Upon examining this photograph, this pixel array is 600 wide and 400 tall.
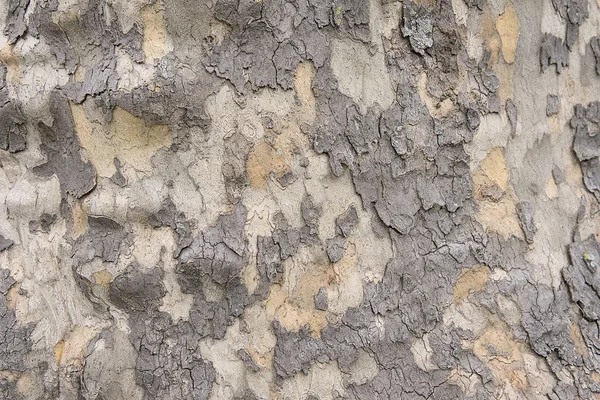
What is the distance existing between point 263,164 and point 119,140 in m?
0.34

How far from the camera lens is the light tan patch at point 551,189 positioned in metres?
1.56

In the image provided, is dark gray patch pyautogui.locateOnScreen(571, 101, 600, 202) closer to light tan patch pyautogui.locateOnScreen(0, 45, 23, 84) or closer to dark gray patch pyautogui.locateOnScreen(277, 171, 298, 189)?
dark gray patch pyautogui.locateOnScreen(277, 171, 298, 189)

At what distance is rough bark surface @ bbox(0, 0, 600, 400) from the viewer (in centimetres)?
133

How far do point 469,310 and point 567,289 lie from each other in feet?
0.97

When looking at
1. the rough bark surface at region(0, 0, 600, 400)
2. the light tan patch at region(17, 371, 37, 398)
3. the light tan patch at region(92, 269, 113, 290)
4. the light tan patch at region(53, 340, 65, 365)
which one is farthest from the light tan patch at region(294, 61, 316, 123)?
the light tan patch at region(17, 371, 37, 398)

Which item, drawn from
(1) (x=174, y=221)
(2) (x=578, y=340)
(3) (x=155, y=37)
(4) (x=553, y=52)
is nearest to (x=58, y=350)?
(1) (x=174, y=221)

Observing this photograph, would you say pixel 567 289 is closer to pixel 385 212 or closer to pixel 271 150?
pixel 385 212

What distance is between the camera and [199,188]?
1.34 metres

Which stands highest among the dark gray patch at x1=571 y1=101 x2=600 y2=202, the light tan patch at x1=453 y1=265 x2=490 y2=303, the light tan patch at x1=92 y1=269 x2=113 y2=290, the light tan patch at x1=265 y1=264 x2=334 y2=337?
the dark gray patch at x1=571 y1=101 x2=600 y2=202

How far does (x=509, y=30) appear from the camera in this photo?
1513 millimetres

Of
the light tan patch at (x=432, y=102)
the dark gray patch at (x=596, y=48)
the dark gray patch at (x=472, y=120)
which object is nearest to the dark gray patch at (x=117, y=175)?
the light tan patch at (x=432, y=102)

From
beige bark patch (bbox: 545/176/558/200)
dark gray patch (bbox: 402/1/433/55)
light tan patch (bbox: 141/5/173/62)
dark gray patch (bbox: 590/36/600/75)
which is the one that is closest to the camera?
light tan patch (bbox: 141/5/173/62)

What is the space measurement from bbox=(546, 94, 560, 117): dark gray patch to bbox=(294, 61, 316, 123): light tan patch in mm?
684

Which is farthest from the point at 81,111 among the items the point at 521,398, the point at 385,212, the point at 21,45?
the point at 521,398
